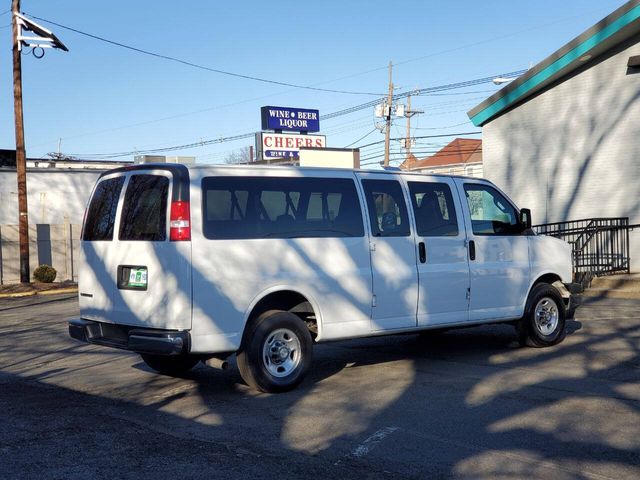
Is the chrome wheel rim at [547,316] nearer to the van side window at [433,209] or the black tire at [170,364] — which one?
the van side window at [433,209]

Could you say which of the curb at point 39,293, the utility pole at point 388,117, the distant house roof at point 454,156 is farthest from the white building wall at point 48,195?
the distant house roof at point 454,156

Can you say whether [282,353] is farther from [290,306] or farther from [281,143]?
[281,143]

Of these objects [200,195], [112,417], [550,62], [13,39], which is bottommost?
[112,417]

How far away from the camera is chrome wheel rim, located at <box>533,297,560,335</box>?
9984mm

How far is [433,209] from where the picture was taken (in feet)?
29.7

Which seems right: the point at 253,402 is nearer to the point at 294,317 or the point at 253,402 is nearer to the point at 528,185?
the point at 294,317

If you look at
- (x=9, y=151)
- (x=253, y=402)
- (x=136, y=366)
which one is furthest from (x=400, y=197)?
(x=9, y=151)

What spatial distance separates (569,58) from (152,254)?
14.8 meters

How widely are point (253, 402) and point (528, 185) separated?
15.7 meters

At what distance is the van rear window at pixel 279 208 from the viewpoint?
291 inches

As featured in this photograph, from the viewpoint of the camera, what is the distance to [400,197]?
8.77 metres

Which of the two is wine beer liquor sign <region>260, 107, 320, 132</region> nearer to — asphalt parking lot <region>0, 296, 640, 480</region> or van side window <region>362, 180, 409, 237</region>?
asphalt parking lot <region>0, 296, 640, 480</region>

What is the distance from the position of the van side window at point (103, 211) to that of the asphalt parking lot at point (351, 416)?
1.66 m

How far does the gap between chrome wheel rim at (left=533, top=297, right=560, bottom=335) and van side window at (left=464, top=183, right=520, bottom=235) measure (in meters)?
1.02
